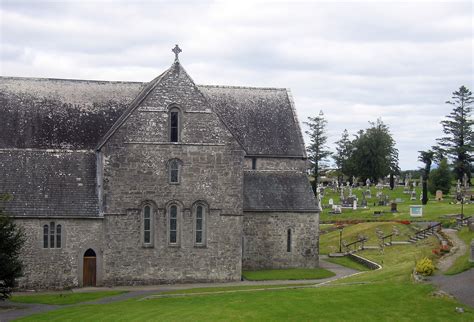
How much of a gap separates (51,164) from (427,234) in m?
27.8

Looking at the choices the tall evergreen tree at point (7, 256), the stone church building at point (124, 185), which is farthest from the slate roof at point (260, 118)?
the tall evergreen tree at point (7, 256)

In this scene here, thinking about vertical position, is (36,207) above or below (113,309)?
above

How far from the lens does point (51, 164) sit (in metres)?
45.9

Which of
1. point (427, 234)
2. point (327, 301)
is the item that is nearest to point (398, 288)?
point (327, 301)

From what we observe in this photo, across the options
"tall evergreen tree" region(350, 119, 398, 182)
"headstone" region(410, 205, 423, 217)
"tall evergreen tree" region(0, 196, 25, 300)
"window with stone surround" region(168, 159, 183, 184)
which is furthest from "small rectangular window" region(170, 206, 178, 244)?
"tall evergreen tree" region(350, 119, 398, 182)

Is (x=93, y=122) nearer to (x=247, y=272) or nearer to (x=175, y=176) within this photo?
(x=175, y=176)

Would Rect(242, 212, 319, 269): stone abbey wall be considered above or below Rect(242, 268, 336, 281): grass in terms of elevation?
above

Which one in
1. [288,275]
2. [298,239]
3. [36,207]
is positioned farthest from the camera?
[298,239]

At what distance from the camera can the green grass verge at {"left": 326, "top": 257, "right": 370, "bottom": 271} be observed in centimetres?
5044

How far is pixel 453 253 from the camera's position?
41406 mm

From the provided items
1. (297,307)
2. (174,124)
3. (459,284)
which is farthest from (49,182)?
(459,284)

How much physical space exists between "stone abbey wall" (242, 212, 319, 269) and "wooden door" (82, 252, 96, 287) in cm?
1108

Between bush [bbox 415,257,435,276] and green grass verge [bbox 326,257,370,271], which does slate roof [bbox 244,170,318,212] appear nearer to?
green grass verge [bbox 326,257,370,271]

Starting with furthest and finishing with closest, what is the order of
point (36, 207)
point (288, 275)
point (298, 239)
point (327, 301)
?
point (298, 239) → point (288, 275) → point (36, 207) → point (327, 301)
